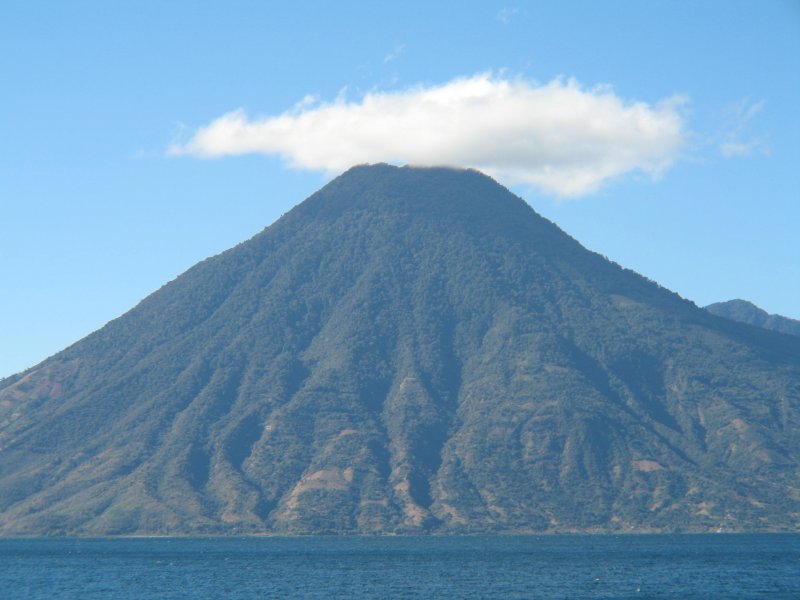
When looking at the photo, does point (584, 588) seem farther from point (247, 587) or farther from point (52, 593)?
point (52, 593)

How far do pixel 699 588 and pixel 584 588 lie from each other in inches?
723

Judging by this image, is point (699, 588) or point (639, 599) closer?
point (639, 599)

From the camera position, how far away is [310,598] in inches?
6944

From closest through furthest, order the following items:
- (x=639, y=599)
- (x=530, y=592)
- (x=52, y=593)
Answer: (x=639, y=599) < (x=530, y=592) < (x=52, y=593)

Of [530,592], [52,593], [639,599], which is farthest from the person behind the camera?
[52,593]

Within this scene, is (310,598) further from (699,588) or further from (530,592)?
(699,588)

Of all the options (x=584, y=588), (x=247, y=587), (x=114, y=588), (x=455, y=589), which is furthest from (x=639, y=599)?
(x=114, y=588)

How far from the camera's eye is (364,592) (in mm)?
181250

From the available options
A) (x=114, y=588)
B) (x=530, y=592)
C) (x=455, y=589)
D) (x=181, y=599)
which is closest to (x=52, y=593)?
(x=114, y=588)

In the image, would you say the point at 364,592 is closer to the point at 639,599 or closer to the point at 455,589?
the point at 455,589

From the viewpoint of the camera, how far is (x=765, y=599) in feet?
547

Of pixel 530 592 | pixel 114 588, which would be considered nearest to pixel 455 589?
pixel 530 592

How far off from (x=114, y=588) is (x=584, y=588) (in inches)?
3211

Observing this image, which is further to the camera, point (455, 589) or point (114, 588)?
point (114, 588)
